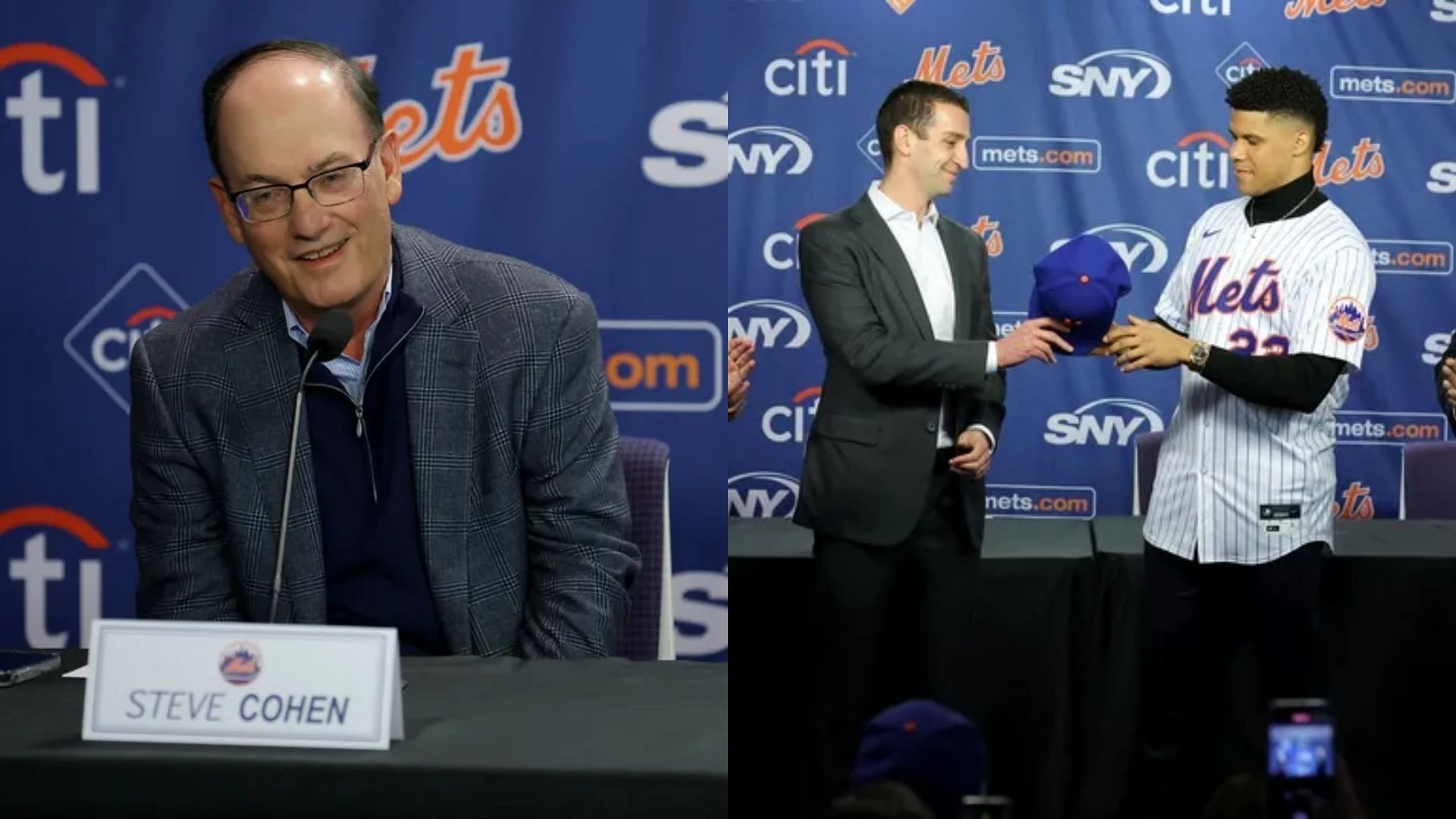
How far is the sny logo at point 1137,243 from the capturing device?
221 cm

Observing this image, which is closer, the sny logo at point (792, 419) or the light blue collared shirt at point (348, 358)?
the light blue collared shirt at point (348, 358)

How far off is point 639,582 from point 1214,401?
0.97 meters

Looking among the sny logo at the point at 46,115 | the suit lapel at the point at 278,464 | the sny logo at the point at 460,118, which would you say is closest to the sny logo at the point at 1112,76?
the sny logo at the point at 460,118

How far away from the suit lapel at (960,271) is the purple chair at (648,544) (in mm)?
471

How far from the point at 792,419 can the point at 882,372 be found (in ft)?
1.20

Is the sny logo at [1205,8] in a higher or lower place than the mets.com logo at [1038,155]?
higher

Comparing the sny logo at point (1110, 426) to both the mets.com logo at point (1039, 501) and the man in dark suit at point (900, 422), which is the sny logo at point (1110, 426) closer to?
the mets.com logo at point (1039, 501)

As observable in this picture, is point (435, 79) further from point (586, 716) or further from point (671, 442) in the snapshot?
point (586, 716)

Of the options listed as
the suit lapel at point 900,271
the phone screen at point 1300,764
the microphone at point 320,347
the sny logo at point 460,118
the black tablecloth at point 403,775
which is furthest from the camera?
the sny logo at point 460,118

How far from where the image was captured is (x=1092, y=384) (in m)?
2.23

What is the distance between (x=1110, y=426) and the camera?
2229 mm

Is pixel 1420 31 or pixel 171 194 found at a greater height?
pixel 1420 31

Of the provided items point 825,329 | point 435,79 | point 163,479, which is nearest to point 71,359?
point 163,479

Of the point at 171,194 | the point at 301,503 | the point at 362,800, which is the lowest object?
the point at 362,800
